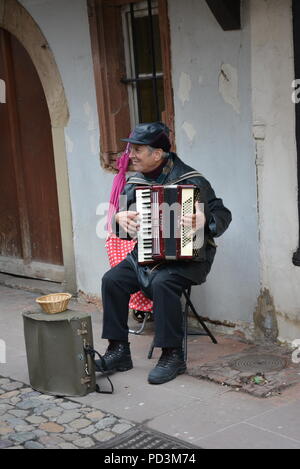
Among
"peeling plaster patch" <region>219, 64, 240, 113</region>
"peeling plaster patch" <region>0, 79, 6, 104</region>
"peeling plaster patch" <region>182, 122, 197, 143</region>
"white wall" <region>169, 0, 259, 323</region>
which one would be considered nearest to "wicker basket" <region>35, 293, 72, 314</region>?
"white wall" <region>169, 0, 259, 323</region>

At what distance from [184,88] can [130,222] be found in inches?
53.7

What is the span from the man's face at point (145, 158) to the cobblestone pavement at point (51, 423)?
1.63 meters

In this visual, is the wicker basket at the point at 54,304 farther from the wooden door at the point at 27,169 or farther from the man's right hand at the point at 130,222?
the wooden door at the point at 27,169

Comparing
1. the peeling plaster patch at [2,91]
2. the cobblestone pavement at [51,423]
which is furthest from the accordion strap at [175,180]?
the peeling plaster patch at [2,91]

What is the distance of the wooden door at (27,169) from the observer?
8141 mm

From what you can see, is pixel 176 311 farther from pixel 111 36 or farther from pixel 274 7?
pixel 111 36

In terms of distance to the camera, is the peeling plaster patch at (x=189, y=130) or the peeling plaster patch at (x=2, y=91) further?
the peeling plaster patch at (x=2, y=91)

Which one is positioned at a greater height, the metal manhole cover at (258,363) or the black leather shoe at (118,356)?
→ the black leather shoe at (118,356)

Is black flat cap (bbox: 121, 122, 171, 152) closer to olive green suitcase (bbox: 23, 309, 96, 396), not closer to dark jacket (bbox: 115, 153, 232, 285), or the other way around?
dark jacket (bbox: 115, 153, 232, 285)

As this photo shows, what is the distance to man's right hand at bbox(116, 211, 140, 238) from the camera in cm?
559

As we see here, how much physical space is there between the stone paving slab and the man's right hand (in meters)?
1.03

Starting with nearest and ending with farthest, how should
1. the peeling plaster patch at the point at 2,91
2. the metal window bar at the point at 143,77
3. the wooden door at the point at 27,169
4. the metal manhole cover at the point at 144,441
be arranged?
the metal manhole cover at the point at 144,441
the metal window bar at the point at 143,77
the wooden door at the point at 27,169
the peeling plaster patch at the point at 2,91

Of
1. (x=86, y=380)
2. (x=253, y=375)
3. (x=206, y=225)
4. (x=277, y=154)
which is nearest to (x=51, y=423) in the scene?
(x=86, y=380)
